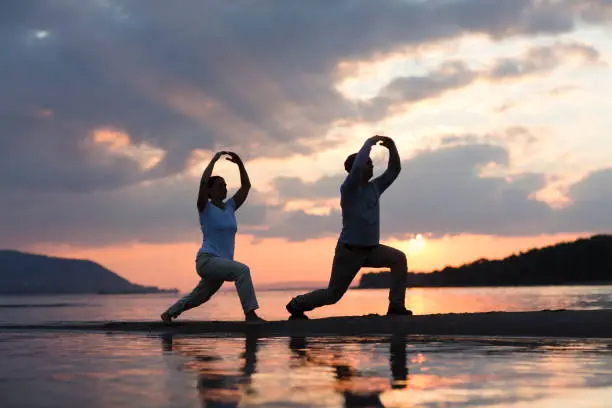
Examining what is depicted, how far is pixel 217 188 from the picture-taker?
45.2 feet

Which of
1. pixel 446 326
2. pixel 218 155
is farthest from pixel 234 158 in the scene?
pixel 446 326

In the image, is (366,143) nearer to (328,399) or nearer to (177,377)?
(177,377)

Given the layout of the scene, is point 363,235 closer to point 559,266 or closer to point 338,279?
point 338,279

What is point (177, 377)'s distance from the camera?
7.07 meters

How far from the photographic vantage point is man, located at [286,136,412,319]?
1271 centimetres

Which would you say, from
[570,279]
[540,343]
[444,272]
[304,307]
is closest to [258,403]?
[540,343]

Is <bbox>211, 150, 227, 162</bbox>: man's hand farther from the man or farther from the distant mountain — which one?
the distant mountain

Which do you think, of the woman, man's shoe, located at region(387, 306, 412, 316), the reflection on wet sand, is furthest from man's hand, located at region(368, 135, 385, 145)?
the reflection on wet sand

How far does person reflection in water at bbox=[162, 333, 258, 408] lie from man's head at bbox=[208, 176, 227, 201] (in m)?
3.67

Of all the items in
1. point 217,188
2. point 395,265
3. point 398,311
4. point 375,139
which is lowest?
point 398,311

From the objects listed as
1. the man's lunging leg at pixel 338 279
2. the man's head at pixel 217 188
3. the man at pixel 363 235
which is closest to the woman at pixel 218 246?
the man's head at pixel 217 188

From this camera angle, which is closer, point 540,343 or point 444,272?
point 540,343

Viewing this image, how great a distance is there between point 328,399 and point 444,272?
175509 millimetres

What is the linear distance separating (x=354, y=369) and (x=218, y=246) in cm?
663
